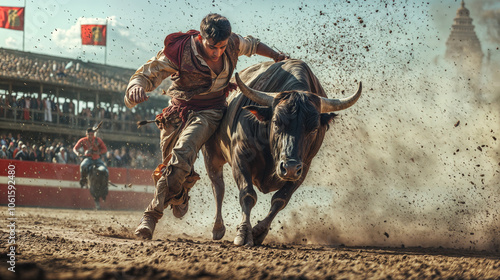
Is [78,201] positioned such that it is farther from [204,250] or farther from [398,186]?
[204,250]

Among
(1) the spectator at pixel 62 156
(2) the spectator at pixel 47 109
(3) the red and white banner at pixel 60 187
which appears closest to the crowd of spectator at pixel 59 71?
(2) the spectator at pixel 47 109

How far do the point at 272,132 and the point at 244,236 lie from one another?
0.90 meters

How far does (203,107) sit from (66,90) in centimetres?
2046

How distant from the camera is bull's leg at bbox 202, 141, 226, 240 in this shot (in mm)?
6398

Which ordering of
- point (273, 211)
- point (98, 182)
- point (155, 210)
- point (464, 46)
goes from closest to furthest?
point (273, 211) < point (155, 210) < point (464, 46) < point (98, 182)

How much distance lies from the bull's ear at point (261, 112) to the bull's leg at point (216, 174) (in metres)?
1.18

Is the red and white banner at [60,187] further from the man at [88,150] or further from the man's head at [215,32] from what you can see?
the man's head at [215,32]

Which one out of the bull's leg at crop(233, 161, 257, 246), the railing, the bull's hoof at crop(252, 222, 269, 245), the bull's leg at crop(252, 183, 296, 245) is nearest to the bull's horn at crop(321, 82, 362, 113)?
the bull's leg at crop(252, 183, 296, 245)

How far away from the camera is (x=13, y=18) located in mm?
23828

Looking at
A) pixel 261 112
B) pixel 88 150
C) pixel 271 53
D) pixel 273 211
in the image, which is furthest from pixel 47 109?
pixel 273 211

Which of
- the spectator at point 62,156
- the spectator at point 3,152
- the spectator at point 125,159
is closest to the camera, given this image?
the spectator at point 3,152

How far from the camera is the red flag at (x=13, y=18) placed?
78.1 feet

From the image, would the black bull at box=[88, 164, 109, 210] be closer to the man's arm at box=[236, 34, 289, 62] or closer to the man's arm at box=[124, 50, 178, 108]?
the man's arm at box=[236, 34, 289, 62]

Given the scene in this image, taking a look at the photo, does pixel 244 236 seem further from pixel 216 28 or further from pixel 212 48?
pixel 216 28
